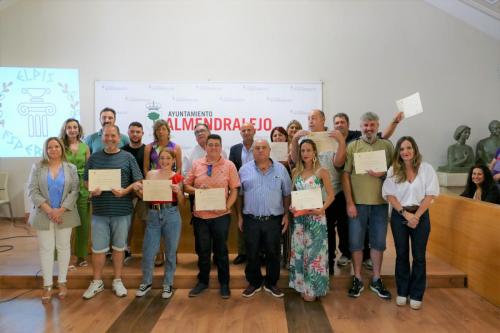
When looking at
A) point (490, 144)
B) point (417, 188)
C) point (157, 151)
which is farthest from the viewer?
point (490, 144)

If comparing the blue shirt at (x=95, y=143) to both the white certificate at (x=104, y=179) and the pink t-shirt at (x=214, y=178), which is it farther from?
the pink t-shirt at (x=214, y=178)

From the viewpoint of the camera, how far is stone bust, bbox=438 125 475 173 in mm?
5809

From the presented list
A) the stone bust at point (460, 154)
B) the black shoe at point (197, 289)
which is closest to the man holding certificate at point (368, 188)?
the black shoe at point (197, 289)

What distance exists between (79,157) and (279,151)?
1.92 m

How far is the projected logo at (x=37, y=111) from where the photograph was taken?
5.96 metres

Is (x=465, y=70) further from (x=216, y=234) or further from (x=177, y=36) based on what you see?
(x=216, y=234)

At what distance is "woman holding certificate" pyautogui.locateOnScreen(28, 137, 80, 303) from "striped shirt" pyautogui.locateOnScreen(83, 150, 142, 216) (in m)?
0.21

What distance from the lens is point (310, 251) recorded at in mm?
2898

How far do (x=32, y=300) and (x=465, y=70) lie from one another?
7059 millimetres

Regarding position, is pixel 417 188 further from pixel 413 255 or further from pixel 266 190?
pixel 266 190

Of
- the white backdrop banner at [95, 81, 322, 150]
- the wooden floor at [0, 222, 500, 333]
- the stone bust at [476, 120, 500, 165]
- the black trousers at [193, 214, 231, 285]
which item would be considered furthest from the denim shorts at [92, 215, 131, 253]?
the stone bust at [476, 120, 500, 165]

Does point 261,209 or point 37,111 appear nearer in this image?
point 261,209

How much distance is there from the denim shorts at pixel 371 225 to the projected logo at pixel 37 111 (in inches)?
213

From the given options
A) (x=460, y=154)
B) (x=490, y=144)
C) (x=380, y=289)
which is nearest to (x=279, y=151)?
(x=380, y=289)
